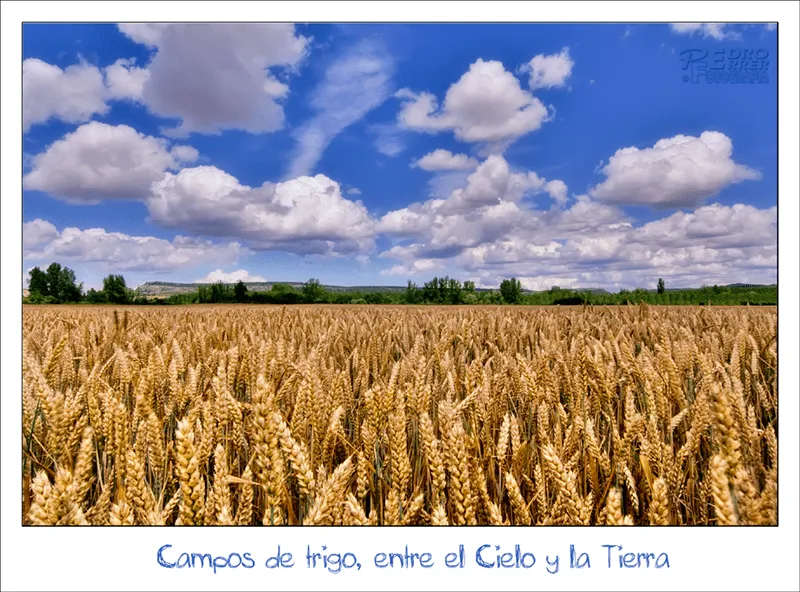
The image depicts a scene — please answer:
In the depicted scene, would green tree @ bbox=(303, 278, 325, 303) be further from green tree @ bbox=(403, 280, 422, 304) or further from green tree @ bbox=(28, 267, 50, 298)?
green tree @ bbox=(28, 267, 50, 298)

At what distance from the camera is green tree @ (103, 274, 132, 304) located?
15.5 meters

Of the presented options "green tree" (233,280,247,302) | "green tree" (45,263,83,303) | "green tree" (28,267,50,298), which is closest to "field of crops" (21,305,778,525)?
"green tree" (28,267,50,298)

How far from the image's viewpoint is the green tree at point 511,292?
20734 millimetres

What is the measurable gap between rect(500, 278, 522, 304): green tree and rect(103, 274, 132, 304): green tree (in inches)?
548

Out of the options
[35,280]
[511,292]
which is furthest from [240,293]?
[35,280]

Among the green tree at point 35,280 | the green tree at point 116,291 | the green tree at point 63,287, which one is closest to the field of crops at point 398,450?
the green tree at point 35,280

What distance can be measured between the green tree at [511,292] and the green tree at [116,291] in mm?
13918

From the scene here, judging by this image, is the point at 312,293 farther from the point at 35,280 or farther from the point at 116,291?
the point at 35,280

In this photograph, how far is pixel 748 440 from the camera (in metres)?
1.21

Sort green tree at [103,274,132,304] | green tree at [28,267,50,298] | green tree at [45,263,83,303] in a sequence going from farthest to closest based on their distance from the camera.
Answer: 1. green tree at [103,274,132,304]
2. green tree at [45,263,83,303]
3. green tree at [28,267,50,298]

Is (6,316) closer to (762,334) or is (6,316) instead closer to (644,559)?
(644,559)

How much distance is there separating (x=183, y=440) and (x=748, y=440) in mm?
1293

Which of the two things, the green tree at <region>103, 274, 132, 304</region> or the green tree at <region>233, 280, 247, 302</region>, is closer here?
the green tree at <region>103, 274, 132, 304</region>

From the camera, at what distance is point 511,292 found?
2150 cm
